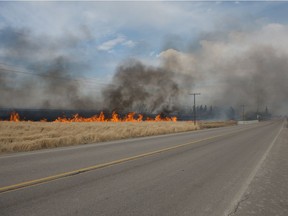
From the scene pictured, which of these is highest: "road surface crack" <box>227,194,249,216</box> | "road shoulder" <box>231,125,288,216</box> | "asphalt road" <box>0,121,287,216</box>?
"asphalt road" <box>0,121,287,216</box>

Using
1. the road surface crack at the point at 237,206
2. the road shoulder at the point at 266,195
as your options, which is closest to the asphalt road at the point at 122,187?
the road surface crack at the point at 237,206

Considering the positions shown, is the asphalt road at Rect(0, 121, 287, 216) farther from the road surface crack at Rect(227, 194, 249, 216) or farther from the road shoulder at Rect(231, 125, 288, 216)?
the road shoulder at Rect(231, 125, 288, 216)

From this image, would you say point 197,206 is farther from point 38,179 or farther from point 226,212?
point 38,179

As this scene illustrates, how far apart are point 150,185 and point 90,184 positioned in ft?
4.07

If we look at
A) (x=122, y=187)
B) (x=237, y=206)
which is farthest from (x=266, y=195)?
(x=122, y=187)

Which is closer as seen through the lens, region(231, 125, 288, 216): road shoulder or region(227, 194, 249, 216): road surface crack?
region(227, 194, 249, 216): road surface crack

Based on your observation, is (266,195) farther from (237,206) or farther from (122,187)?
(122,187)

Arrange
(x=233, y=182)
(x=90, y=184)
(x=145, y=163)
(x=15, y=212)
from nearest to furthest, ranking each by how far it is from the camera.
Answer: (x=15, y=212) → (x=90, y=184) → (x=233, y=182) → (x=145, y=163)

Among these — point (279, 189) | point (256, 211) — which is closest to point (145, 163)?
point (279, 189)

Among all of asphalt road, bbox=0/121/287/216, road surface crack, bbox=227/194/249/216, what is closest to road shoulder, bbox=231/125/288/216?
road surface crack, bbox=227/194/249/216

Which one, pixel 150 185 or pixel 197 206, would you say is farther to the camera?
pixel 150 185

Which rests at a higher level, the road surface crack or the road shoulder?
the road surface crack

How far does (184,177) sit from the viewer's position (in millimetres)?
6707

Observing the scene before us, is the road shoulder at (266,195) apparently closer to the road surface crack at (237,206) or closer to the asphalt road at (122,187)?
the road surface crack at (237,206)
